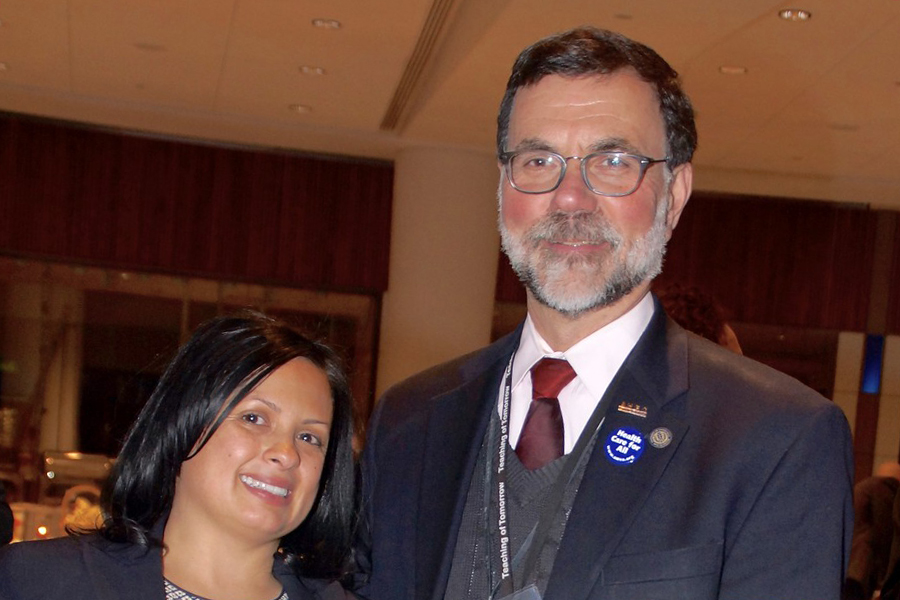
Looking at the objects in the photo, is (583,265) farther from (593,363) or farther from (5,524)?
(5,524)

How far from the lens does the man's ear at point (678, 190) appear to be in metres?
2.01

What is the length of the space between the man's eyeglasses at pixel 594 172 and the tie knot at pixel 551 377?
0.28 meters

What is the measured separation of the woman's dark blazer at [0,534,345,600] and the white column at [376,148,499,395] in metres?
8.90

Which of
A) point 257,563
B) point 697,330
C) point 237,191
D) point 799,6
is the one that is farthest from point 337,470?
point 237,191

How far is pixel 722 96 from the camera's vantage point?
8602 mm

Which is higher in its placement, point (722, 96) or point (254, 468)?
point (722, 96)

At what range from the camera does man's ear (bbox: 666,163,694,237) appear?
2010 millimetres

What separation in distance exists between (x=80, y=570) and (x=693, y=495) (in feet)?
3.19

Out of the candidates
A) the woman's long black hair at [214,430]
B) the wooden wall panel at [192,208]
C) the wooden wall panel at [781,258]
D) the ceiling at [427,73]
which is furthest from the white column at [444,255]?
the woman's long black hair at [214,430]

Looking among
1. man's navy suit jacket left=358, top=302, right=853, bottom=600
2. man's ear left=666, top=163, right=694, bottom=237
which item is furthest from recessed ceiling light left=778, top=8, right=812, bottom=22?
man's navy suit jacket left=358, top=302, right=853, bottom=600

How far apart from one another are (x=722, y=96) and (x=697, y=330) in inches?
213

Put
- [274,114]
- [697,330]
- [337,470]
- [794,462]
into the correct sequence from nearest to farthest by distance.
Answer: [794,462], [337,470], [697,330], [274,114]

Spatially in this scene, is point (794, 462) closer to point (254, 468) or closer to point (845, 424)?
point (845, 424)

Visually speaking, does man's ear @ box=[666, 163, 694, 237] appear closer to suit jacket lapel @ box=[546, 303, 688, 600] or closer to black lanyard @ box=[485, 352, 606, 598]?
suit jacket lapel @ box=[546, 303, 688, 600]
